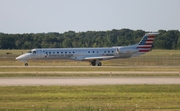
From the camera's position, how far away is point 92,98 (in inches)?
968

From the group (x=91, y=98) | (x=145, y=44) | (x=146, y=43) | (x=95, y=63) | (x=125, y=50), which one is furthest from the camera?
(x=146, y=43)

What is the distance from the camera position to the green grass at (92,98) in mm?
20656

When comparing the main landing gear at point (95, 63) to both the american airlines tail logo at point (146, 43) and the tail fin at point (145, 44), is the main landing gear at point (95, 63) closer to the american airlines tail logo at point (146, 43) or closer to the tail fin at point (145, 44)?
the tail fin at point (145, 44)

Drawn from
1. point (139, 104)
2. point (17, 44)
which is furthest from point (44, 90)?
point (17, 44)

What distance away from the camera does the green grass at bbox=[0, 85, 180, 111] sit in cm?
2066

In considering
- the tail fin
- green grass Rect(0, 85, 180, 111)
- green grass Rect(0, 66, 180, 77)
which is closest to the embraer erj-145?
the tail fin

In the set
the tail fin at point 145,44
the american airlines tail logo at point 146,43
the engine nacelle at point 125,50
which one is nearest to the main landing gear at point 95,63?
the engine nacelle at point 125,50

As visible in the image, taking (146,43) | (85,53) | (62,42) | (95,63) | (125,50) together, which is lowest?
(95,63)

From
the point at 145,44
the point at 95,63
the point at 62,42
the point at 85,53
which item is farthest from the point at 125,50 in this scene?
the point at 62,42

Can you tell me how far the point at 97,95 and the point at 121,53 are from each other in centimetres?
4129

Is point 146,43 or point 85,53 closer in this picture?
point 85,53

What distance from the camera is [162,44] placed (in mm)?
148750

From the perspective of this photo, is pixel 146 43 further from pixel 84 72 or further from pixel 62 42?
pixel 62 42

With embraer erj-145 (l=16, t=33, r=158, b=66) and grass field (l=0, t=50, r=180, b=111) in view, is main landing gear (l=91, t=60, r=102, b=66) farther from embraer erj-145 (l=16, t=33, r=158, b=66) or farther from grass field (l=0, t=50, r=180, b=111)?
grass field (l=0, t=50, r=180, b=111)
